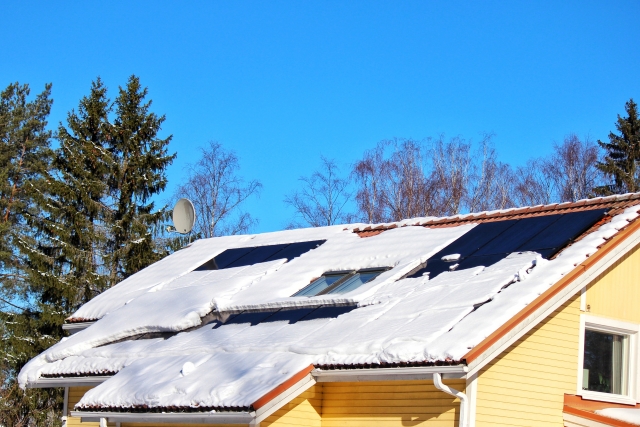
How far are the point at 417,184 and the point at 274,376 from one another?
28.4 metres

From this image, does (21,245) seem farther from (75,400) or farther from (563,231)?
(563,231)

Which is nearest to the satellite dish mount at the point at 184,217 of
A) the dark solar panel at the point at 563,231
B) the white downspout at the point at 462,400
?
the dark solar panel at the point at 563,231

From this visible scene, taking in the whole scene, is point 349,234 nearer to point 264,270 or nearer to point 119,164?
point 264,270

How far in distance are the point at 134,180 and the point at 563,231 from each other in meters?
20.2

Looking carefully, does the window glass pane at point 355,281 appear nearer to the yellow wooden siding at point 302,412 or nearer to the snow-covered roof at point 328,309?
the snow-covered roof at point 328,309

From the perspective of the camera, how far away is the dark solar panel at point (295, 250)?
1438cm

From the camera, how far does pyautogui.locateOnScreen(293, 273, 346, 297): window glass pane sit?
11.9 meters

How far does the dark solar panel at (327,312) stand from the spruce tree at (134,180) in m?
17.4

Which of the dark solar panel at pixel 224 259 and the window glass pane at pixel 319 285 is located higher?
the dark solar panel at pixel 224 259

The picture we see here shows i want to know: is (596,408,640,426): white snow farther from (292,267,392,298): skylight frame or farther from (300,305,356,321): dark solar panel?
(292,267,392,298): skylight frame

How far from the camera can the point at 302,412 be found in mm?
9977

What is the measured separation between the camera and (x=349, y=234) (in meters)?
14.6

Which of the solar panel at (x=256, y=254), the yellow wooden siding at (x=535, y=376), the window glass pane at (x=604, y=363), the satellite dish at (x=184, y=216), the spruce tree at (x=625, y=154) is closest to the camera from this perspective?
the yellow wooden siding at (x=535, y=376)

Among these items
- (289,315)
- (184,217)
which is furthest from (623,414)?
(184,217)
